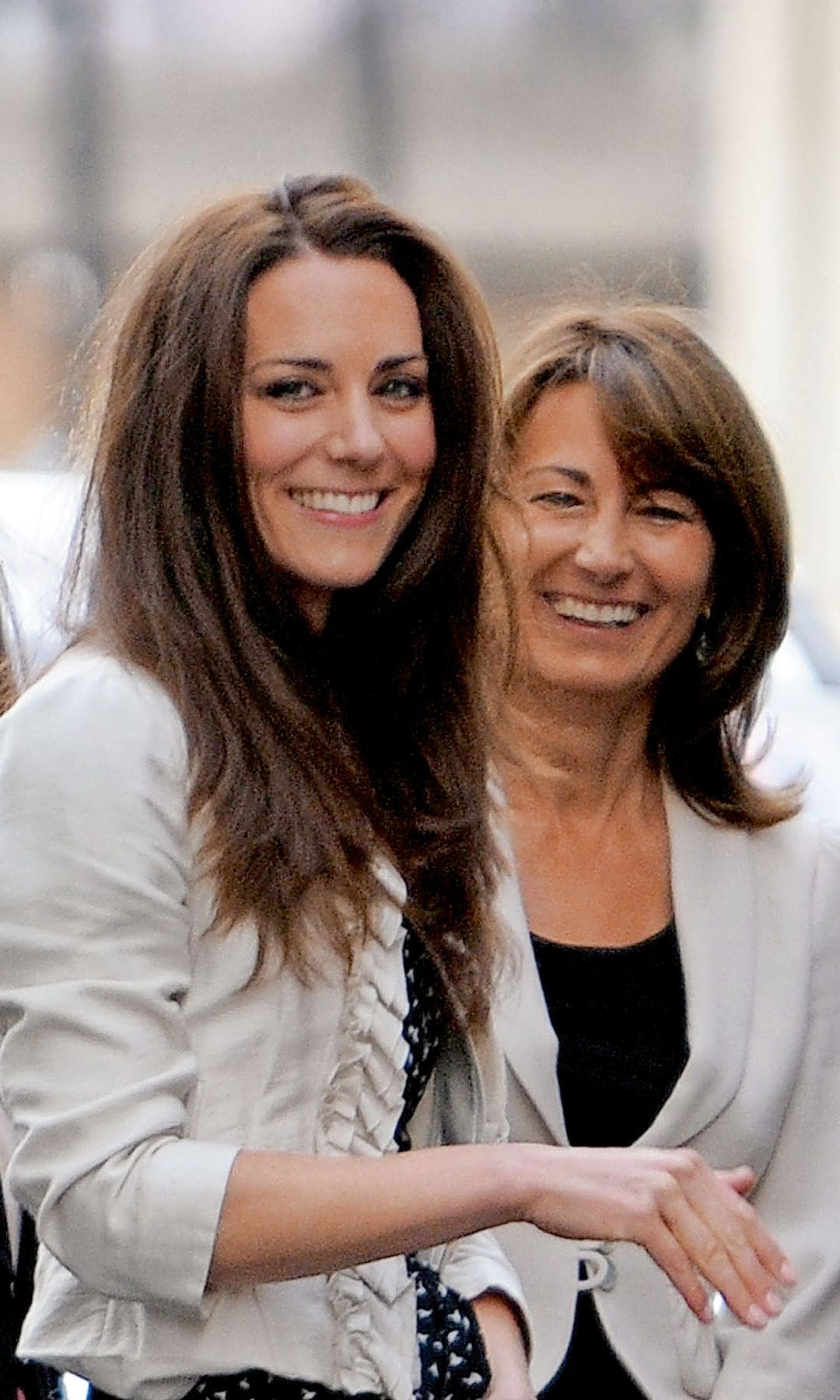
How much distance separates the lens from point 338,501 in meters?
1.69

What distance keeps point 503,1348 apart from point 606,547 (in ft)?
3.21

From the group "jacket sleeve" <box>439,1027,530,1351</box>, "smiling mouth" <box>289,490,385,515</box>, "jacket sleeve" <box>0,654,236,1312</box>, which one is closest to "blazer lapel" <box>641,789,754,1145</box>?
"jacket sleeve" <box>439,1027,530,1351</box>

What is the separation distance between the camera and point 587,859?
2578mm

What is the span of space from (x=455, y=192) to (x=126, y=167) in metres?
1.26

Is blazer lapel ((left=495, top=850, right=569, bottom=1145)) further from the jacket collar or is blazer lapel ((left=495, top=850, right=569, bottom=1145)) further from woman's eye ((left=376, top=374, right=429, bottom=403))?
woman's eye ((left=376, top=374, right=429, bottom=403))

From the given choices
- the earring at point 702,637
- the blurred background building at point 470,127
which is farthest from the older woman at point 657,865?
the blurred background building at point 470,127

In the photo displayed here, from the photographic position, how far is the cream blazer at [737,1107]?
2.33m

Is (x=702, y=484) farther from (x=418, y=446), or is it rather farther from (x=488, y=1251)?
(x=488, y=1251)

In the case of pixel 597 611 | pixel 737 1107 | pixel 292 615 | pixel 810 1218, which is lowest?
pixel 810 1218

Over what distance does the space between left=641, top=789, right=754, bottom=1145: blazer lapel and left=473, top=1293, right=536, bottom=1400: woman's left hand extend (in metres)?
0.53

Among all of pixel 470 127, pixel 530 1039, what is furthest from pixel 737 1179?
pixel 470 127

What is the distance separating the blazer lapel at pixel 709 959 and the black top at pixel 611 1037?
24 millimetres

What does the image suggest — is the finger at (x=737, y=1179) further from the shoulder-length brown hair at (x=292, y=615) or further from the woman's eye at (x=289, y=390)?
the woman's eye at (x=289, y=390)

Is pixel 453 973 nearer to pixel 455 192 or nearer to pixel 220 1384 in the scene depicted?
pixel 220 1384
